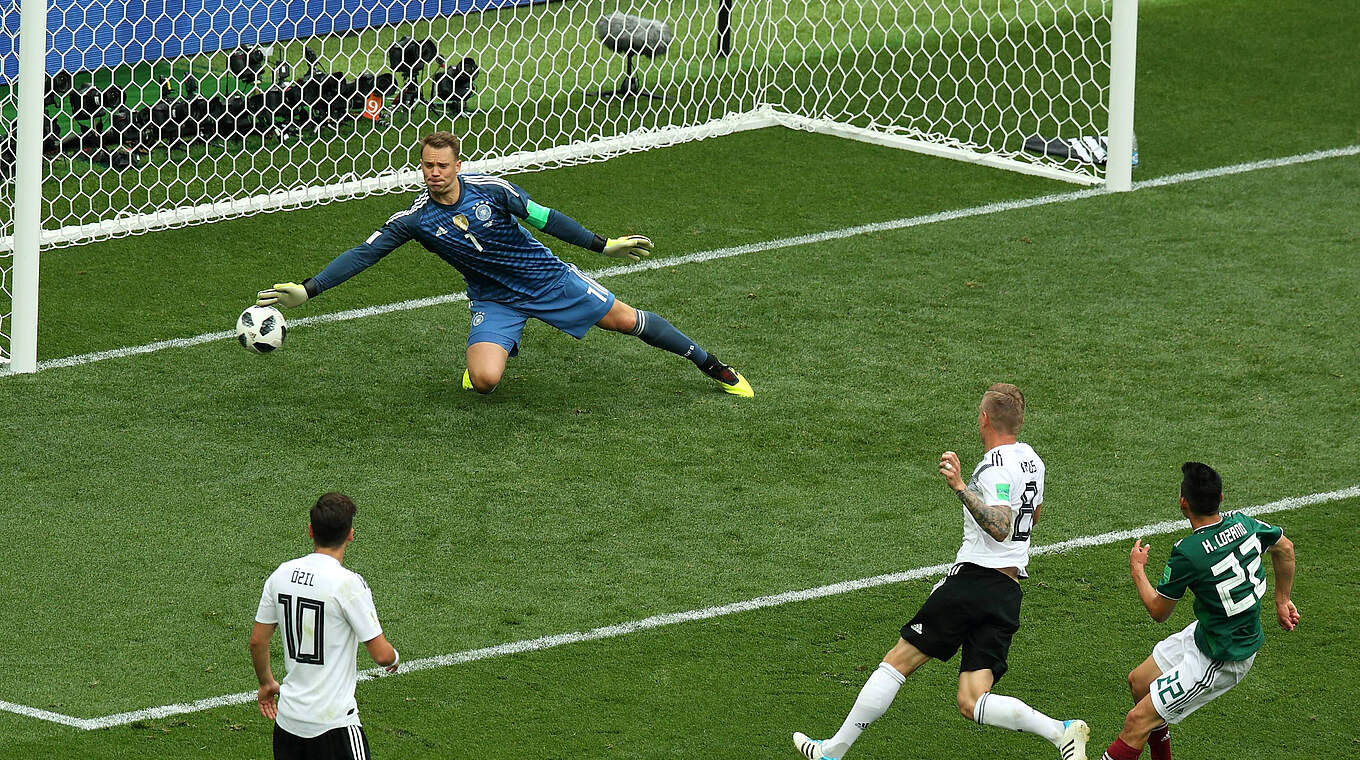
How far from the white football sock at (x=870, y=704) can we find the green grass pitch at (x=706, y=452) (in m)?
0.32

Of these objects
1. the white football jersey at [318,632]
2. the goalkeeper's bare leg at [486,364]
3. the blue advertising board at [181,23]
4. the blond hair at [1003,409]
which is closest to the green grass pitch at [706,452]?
the goalkeeper's bare leg at [486,364]

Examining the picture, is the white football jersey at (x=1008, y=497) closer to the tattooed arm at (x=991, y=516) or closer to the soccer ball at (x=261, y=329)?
the tattooed arm at (x=991, y=516)


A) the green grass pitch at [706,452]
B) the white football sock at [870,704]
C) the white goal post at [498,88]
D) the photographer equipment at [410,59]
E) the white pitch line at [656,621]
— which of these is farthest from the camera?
the photographer equipment at [410,59]

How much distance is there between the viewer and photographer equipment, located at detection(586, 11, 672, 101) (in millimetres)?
13688

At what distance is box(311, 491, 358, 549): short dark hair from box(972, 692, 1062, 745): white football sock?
82.1 inches

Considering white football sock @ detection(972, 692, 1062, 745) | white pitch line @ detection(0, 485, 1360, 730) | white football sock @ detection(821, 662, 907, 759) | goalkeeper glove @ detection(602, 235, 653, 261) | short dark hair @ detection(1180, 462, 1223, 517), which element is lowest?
white pitch line @ detection(0, 485, 1360, 730)

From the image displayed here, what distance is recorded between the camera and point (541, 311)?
932cm

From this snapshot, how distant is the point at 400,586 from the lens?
7.50m

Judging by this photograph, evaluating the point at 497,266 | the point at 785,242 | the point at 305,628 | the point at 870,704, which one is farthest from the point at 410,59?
the point at 305,628

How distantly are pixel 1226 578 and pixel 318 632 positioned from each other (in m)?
2.71

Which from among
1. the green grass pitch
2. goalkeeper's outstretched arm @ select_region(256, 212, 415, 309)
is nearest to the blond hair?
the green grass pitch

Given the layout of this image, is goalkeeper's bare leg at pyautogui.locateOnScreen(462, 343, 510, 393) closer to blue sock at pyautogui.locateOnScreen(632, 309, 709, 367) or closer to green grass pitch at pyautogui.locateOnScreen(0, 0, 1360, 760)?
green grass pitch at pyautogui.locateOnScreen(0, 0, 1360, 760)

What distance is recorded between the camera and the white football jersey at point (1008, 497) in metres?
5.90

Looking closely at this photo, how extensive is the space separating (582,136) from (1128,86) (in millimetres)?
3826
